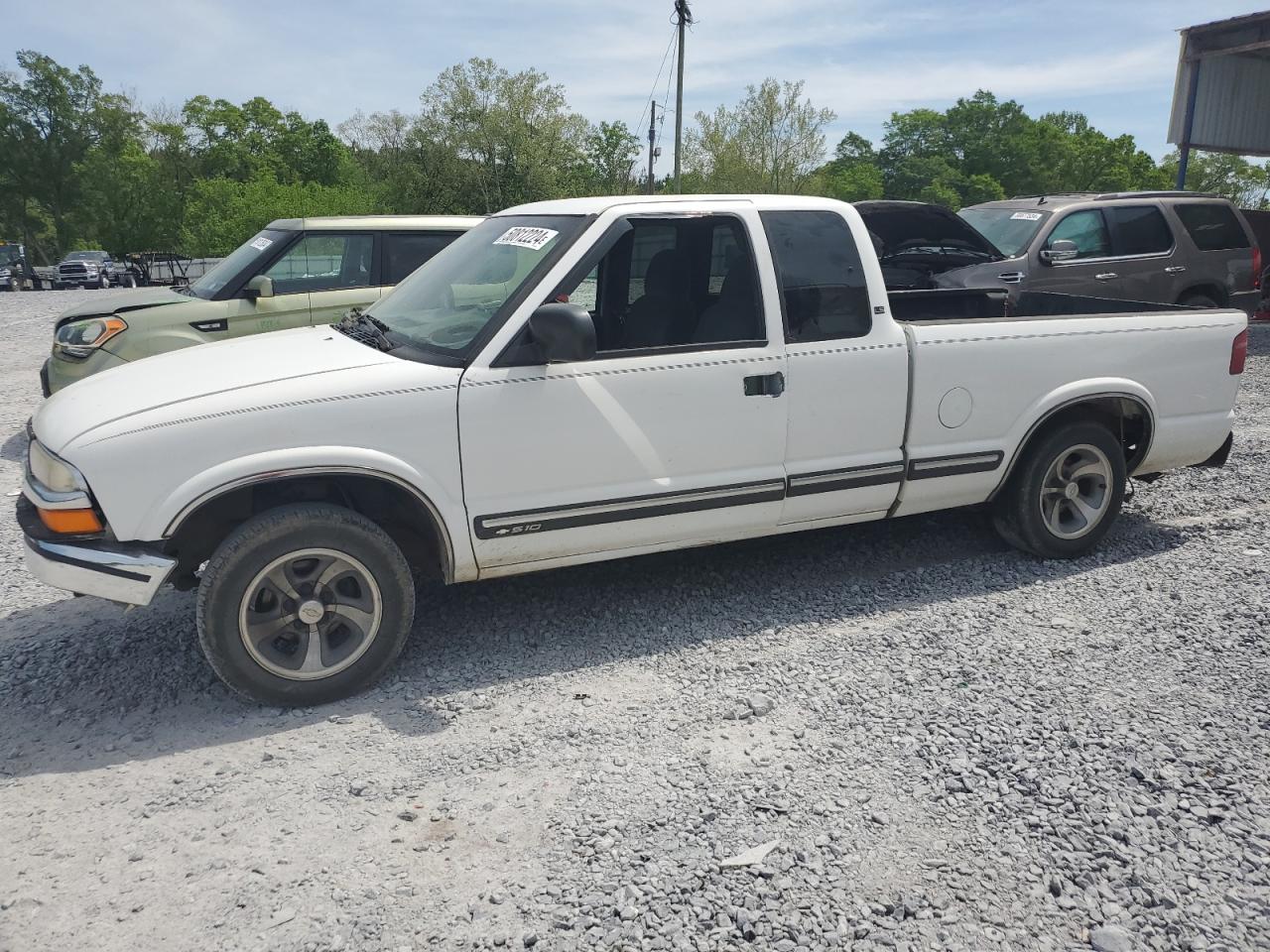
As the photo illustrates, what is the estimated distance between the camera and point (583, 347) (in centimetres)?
386

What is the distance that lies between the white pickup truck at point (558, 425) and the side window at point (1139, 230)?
5835 mm

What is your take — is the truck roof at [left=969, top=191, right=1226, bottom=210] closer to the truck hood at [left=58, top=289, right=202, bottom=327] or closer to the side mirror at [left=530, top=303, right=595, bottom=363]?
the side mirror at [left=530, top=303, right=595, bottom=363]

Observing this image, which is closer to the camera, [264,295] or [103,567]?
[103,567]

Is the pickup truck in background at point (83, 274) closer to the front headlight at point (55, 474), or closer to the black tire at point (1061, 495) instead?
the front headlight at point (55, 474)

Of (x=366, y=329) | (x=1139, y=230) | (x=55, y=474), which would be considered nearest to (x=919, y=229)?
(x=1139, y=230)

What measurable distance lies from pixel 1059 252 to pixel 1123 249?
1196mm

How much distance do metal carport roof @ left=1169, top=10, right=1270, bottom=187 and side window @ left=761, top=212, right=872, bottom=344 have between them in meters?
18.4

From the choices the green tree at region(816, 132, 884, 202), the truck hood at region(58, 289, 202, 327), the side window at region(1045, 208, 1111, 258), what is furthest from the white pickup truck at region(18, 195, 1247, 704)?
the green tree at region(816, 132, 884, 202)

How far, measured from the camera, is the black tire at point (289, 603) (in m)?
3.59

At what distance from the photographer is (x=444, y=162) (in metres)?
51.8

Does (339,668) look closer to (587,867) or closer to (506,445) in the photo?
(506,445)

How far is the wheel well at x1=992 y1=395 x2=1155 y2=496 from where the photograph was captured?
201 inches

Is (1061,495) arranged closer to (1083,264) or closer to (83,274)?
(1083,264)

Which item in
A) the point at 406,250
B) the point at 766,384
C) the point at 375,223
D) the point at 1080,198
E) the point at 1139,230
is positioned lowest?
the point at 766,384
